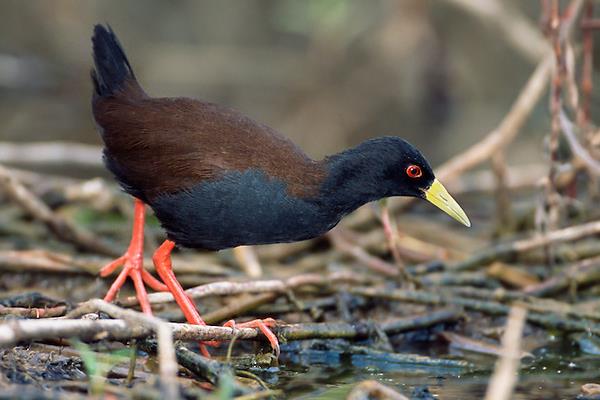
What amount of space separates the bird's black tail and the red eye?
1.82 meters

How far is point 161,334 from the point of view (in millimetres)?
3727

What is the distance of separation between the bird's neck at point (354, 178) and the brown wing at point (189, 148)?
0.08m

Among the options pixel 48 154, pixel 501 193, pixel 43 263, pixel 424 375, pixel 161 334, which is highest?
pixel 48 154

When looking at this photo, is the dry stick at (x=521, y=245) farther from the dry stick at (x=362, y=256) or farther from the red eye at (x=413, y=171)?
the red eye at (x=413, y=171)

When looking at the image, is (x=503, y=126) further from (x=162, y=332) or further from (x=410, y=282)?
(x=162, y=332)

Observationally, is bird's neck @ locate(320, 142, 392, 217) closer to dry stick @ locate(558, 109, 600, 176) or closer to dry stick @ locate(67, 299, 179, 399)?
dry stick @ locate(67, 299, 179, 399)

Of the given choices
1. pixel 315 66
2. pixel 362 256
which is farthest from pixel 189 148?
pixel 315 66

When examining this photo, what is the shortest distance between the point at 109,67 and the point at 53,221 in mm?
1377

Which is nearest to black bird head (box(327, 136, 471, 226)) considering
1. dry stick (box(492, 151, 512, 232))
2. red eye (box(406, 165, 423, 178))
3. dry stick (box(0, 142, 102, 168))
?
red eye (box(406, 165, 423, 178))

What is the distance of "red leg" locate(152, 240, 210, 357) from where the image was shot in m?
5.54

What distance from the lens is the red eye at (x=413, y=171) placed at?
218 inches

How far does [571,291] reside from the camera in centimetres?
669

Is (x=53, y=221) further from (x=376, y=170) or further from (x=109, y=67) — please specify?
(x=376, y=170)

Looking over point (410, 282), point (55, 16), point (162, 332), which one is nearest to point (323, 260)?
point (410, 282)
